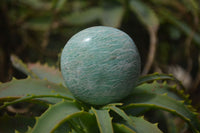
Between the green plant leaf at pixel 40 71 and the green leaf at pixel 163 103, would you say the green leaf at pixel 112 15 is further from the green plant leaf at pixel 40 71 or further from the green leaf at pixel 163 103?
the green leaf at pixel 163 103

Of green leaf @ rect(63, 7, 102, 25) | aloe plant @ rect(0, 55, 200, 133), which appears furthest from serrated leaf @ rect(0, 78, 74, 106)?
green leaf @ rect(63, 7, 102, 25)

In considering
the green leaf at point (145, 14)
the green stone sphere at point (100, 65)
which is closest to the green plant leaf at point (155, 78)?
the green stone sphere at point (100, 65)

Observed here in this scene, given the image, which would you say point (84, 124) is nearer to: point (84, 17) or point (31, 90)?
point (31, 90)

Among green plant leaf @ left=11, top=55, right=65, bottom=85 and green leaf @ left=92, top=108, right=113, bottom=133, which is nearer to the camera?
green leaf @ left=92, top=108, right=113, bottom=133

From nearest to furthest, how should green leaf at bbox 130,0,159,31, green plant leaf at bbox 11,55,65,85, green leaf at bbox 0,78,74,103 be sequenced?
green leaf at bbox 0,78,74,103, green plant leaf at bbox 11,55,65,85, green leaf at bbox 130,0,159,31

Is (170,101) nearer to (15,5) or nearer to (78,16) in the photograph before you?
(78,16)

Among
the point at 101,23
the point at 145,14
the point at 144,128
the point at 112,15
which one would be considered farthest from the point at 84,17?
the point at 144,128

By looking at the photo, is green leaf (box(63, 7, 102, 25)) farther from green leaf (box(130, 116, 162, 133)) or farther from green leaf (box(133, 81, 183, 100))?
green leaf (box(130, 116, 162, 133))
